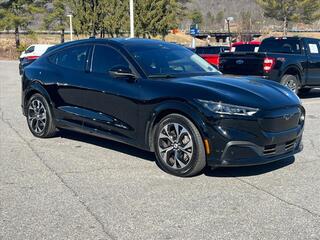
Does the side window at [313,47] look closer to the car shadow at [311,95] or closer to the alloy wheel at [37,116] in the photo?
the car shadow at [311,95]

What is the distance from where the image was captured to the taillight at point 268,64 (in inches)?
489

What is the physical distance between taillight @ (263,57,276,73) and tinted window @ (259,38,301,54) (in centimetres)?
146

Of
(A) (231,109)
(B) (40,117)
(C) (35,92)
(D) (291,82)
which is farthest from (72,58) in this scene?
(D) (291,82)

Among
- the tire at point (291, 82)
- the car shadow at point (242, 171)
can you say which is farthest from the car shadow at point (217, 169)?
the tire at point (291, 82)

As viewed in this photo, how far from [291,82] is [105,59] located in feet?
25.6

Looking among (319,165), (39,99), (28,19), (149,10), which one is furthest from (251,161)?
(28,19)

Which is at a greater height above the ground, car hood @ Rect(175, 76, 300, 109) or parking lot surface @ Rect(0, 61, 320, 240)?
car hood @ Rect(175, 76, 300, 109)

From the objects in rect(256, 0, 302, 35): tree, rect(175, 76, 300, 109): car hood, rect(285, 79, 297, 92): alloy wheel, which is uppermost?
rect(256, 0, 302, 35): tree

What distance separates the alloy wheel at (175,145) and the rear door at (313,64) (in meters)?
8.81

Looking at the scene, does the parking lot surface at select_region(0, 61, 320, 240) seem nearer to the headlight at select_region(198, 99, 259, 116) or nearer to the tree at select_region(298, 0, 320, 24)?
the headlight at select_region(198, 99, 259, 116)

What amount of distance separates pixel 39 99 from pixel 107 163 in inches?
80.6

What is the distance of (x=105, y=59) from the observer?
262 inches

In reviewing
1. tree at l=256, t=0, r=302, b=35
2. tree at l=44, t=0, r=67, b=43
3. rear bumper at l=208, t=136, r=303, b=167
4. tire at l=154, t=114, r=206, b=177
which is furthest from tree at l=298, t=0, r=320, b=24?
rear bumper at l=208, t=136, r=303, b=167

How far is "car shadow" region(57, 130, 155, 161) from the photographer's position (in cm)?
669
